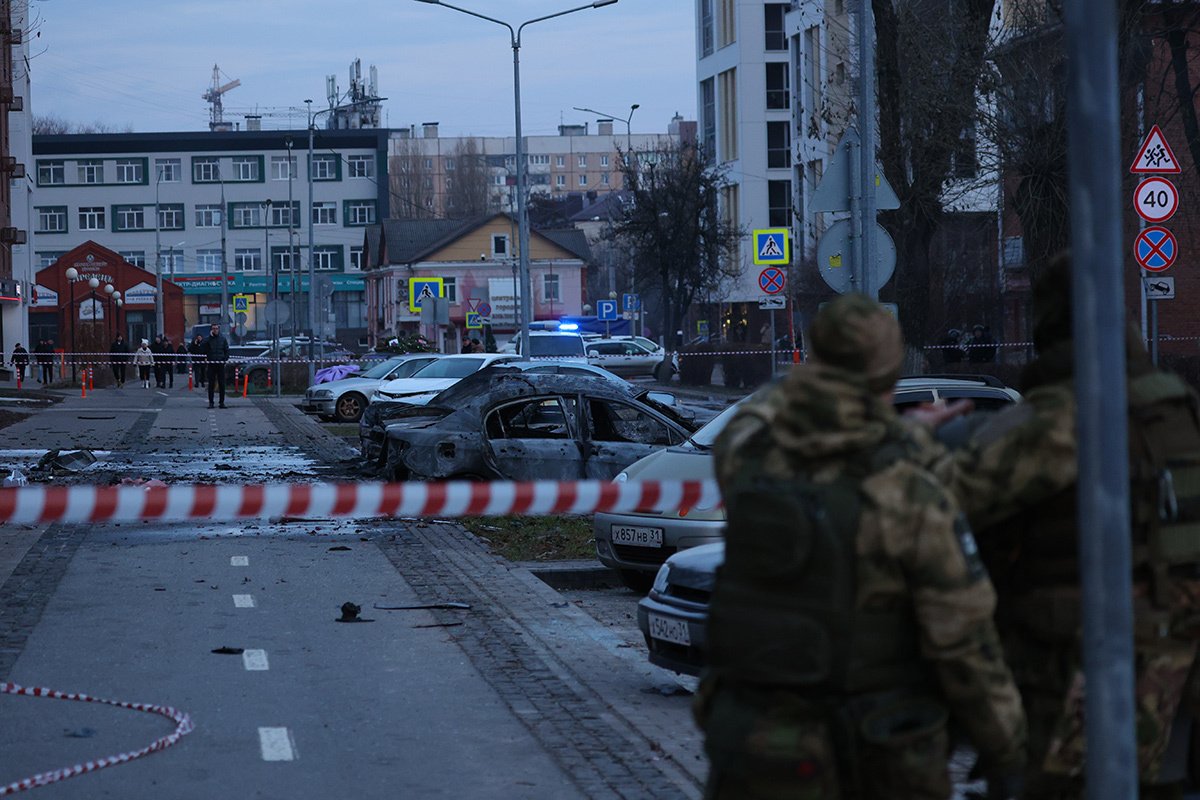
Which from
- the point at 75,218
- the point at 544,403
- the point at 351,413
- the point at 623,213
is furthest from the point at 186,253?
the point at 544,403

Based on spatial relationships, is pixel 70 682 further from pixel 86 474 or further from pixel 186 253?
pixel 186 253

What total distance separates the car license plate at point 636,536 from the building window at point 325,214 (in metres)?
103

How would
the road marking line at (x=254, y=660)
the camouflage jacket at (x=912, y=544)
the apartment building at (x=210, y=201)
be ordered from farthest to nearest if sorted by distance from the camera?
the apartment building at (x=210, y=201) < the road marking line at (x=254, y=660) < the camouflage jacket at (x=912, y=544)

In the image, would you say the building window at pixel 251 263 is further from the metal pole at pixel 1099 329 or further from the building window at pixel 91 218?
the metal pole at pixel 1099 329

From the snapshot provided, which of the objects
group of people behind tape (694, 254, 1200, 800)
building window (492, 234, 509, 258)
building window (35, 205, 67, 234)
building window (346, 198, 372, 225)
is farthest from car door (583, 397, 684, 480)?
building window (35, 205, 67, 234)

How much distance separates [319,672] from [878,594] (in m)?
5.78

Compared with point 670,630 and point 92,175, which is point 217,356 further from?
point 92,175

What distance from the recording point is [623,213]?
63219mm

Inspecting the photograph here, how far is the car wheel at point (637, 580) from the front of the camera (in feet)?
39.6

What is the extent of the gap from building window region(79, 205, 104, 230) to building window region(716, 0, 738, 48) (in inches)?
2097

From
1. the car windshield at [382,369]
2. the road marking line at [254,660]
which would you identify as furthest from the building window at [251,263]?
the road marking line at [254,660]

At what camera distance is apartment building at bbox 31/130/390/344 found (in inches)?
4318

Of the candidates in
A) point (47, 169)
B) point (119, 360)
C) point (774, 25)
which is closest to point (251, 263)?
point (47, 169)

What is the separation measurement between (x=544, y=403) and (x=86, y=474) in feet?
21.8
